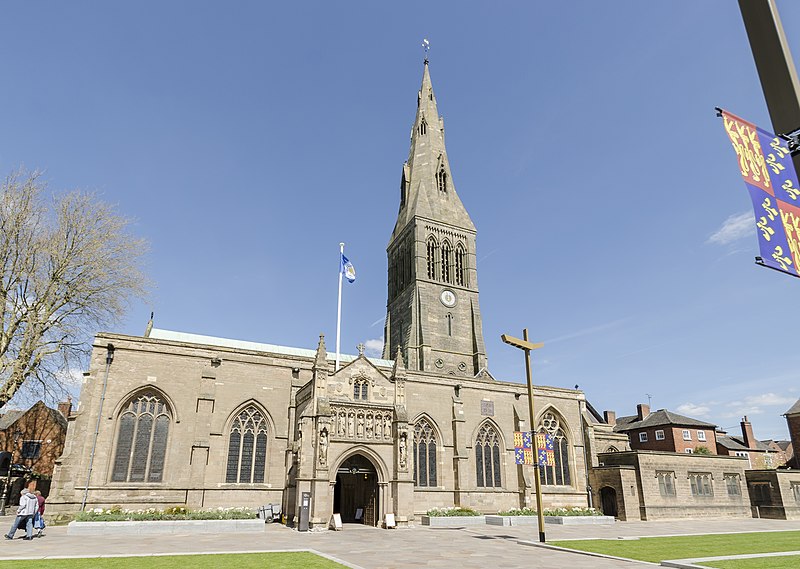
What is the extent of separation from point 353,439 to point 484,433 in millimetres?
13015

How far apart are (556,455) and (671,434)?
974 inches

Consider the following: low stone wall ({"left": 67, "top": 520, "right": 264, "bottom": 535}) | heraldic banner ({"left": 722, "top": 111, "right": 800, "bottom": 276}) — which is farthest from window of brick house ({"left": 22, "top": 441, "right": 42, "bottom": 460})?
heraldic banner ({"left": 722, "top": 111, "right": 800, "bottom": 276})

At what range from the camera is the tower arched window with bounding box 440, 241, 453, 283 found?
59253 millimetres

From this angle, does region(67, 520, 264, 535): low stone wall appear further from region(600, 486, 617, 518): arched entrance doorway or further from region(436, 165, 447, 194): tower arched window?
region(436, 165, 447, 194): tower arched window

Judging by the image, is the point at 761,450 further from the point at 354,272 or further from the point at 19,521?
the point at 19,521

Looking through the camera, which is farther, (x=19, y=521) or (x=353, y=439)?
(x=353, y=439)

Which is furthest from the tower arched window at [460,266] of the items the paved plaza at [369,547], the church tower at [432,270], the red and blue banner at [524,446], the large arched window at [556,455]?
the paved plaza at [369,547]

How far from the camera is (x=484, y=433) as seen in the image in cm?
3919

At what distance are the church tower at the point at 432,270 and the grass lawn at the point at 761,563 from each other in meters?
35.6

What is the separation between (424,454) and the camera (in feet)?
120

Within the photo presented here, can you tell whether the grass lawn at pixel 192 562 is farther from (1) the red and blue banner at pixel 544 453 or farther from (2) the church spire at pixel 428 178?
(2) the church spire at pixel 428 178

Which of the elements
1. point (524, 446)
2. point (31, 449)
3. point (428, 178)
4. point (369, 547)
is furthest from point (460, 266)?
point (31, 449)

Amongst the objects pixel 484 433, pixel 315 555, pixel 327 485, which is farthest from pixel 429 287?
pixel 315 555

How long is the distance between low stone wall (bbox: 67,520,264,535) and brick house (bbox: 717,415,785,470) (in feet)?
200
